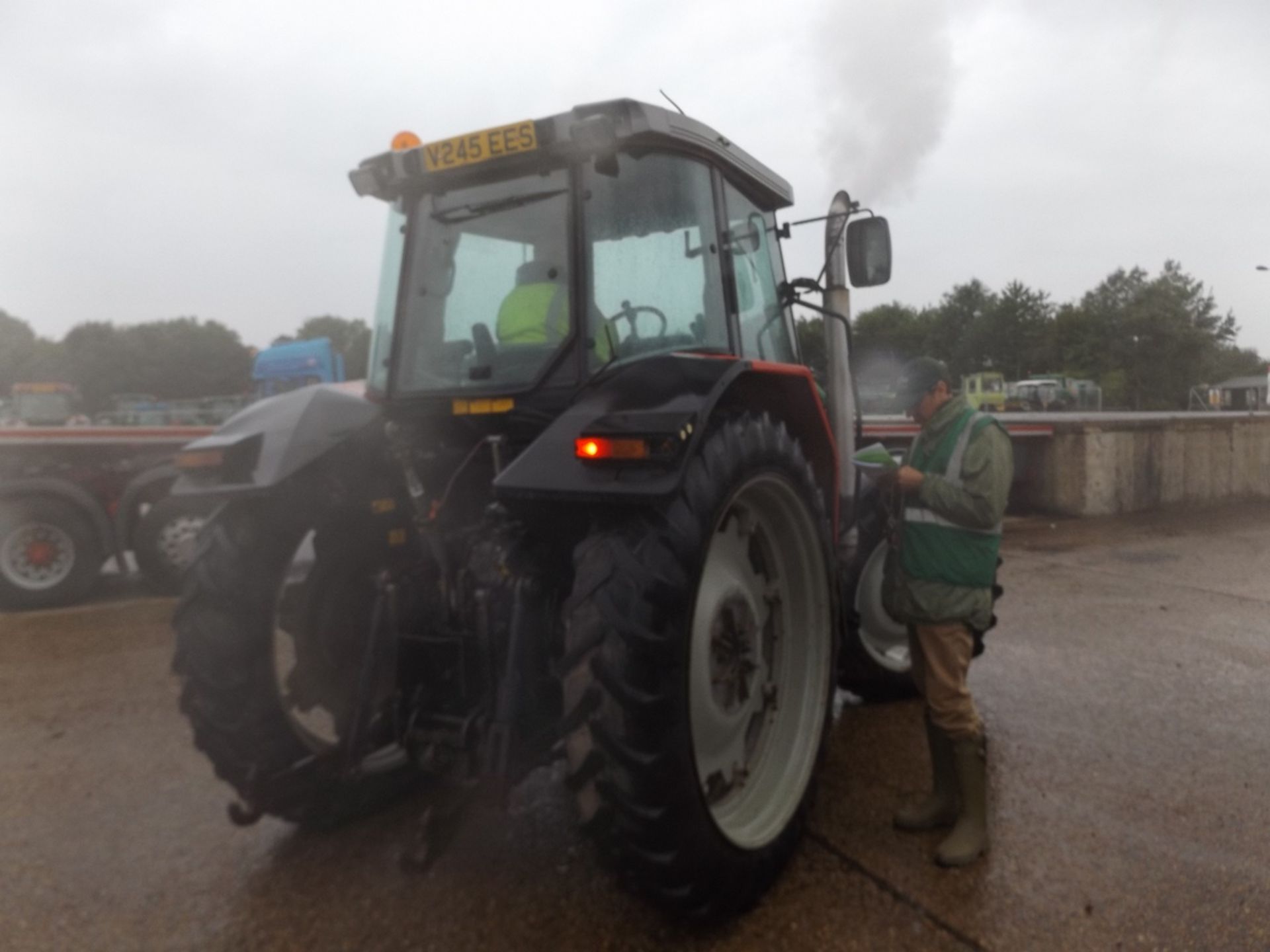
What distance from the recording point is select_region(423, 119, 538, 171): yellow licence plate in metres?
2.92

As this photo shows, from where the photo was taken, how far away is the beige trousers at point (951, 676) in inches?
126

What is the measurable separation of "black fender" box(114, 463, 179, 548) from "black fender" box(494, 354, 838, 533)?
6304 millimetres

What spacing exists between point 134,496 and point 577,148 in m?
6.49

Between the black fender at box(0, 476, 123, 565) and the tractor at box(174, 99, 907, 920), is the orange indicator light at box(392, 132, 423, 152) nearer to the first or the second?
the tractor at box(174, 99, 907, 920)

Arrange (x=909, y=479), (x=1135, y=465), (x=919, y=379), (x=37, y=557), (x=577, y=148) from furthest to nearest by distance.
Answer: (x=1135, y=465) → (x=37, y=557) → (x=919, y=379) → (x=909, y=479) → (x=577, y=148)

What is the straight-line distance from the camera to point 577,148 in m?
2.85

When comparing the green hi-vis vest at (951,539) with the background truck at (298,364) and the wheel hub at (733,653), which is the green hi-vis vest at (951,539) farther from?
the background truck at (298,364)

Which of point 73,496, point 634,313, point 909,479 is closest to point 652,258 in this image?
point 634,313

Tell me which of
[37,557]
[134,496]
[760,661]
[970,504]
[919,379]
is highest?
[919,379]

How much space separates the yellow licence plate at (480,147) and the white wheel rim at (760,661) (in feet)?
4.05

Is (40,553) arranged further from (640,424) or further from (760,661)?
(640,424)

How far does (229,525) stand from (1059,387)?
43.7 m

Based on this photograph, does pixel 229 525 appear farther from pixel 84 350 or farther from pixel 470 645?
pixel 84 350

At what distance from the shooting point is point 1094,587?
7.53 metres
